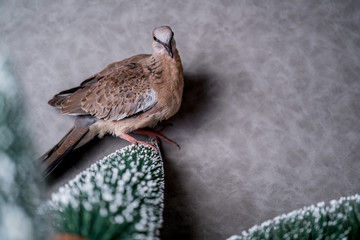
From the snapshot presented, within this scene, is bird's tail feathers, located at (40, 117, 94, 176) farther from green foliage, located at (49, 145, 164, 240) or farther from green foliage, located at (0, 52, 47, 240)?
green foliage, located at (0, 52, 47, 240)

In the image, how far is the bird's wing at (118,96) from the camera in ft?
3.41

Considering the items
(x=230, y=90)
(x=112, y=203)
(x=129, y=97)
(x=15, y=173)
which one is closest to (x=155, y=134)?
(x=129, y=97)

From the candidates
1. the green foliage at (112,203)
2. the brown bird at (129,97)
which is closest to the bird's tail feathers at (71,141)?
the brown bird at (129,97)

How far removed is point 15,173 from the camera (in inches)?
9.4

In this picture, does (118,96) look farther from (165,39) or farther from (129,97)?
(165,39)

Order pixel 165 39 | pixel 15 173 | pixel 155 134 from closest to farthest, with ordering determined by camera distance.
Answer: pixel 15 173 → pixel 165 39 → pixel 155 134

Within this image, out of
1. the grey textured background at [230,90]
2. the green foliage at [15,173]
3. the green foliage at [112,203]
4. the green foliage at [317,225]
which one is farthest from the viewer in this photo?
the grey textured background at [230,90]

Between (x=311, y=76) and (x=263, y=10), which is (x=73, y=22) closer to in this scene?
(x=263, y=10)

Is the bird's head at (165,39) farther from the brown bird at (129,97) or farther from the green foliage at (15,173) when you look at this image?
the green foliage at (15,173)

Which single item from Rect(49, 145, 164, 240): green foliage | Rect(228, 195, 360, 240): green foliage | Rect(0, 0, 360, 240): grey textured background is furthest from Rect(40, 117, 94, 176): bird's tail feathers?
Rect(228, 195, 360, 240): green foliage

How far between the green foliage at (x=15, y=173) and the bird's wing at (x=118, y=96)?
0.79 meters

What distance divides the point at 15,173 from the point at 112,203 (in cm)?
32

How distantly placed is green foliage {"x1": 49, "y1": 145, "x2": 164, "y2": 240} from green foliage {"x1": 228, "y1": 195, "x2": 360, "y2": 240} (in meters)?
0.18

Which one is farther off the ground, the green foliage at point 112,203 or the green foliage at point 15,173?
the green foliage at point 15,173
